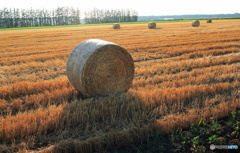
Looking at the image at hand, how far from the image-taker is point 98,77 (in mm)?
5605

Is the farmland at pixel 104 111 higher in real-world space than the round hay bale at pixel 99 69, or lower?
lower

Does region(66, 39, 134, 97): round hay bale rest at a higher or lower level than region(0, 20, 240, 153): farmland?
higher

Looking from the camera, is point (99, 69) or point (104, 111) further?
point (99, 69)

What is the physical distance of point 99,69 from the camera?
562cm

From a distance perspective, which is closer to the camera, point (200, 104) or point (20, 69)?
point (200, 104)

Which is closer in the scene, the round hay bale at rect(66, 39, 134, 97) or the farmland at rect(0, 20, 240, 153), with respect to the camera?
the farmland at rect(0, 20, 240, 153)

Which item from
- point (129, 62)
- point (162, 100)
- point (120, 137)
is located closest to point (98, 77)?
point (129, 62)

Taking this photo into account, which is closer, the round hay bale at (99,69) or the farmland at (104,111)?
the farmland at (104,111)

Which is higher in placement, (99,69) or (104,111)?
(99,69)

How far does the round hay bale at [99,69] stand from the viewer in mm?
5461

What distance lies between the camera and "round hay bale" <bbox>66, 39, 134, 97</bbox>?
5.46m

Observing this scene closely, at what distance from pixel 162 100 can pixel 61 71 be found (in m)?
4.78

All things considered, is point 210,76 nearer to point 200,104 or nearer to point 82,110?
point 200,104

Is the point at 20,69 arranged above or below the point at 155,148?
above
